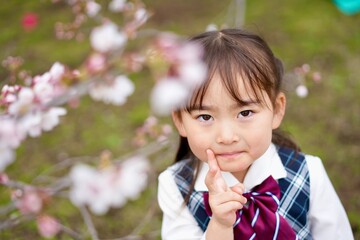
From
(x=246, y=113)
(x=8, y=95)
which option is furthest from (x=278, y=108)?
(x=8, y=95)

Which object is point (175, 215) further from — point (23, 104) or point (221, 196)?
point (23, 104)

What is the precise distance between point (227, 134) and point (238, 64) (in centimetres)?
20

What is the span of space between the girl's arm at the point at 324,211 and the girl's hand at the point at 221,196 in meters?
0.38

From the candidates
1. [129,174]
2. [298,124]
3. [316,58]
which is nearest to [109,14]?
[316,58]

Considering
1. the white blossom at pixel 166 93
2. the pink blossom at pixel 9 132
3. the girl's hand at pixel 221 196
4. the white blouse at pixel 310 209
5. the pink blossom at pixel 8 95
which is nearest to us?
the white blossom at pixel 166 93

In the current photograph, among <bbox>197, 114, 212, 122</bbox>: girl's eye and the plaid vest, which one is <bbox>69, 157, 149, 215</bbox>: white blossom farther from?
the plaid vest

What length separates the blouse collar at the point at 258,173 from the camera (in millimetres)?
1377

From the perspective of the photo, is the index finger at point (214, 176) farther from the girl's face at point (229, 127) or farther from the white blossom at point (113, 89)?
the white blossom at point (113, 89)

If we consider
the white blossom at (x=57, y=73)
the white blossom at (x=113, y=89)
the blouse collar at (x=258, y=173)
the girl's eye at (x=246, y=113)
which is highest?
the white blossom at (x=57, y=73)

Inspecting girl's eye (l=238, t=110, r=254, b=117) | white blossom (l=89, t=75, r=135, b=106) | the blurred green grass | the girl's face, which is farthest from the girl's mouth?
the blurred green grass

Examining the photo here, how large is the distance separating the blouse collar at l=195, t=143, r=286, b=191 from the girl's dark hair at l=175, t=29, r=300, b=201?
20 centimetres

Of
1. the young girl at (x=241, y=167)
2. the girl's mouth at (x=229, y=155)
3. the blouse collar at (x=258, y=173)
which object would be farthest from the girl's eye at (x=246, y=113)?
the blouse collar at (x=258, y=173)

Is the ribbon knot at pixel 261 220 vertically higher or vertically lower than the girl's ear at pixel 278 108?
lower

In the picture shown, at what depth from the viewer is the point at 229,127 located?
1156 mm
